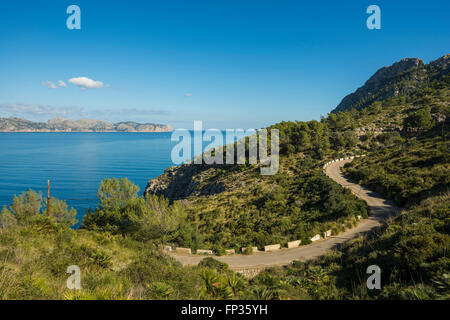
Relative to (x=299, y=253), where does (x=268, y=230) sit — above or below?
below

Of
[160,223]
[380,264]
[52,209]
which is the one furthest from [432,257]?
[52,209]

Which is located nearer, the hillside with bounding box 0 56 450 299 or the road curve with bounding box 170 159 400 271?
the hillside with bounding box 0 56 450 299

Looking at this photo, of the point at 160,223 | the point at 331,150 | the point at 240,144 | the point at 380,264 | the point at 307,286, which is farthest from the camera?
the point at 240,144

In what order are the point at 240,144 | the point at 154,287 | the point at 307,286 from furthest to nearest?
the point at 240,144, the point at 307,286, the point at 154,287

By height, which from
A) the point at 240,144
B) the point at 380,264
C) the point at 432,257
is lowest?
the point at 380,264

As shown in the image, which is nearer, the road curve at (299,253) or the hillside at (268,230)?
the hillside at (268,230)

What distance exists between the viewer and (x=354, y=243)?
1398 centimetres

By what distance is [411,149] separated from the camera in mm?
34906

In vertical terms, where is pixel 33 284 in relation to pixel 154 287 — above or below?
above

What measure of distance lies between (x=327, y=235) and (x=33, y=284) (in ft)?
61.5

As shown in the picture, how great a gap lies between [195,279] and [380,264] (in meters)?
7.64

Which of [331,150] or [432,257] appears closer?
[432,257]

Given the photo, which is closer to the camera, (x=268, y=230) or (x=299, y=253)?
(x=299, y=253)
